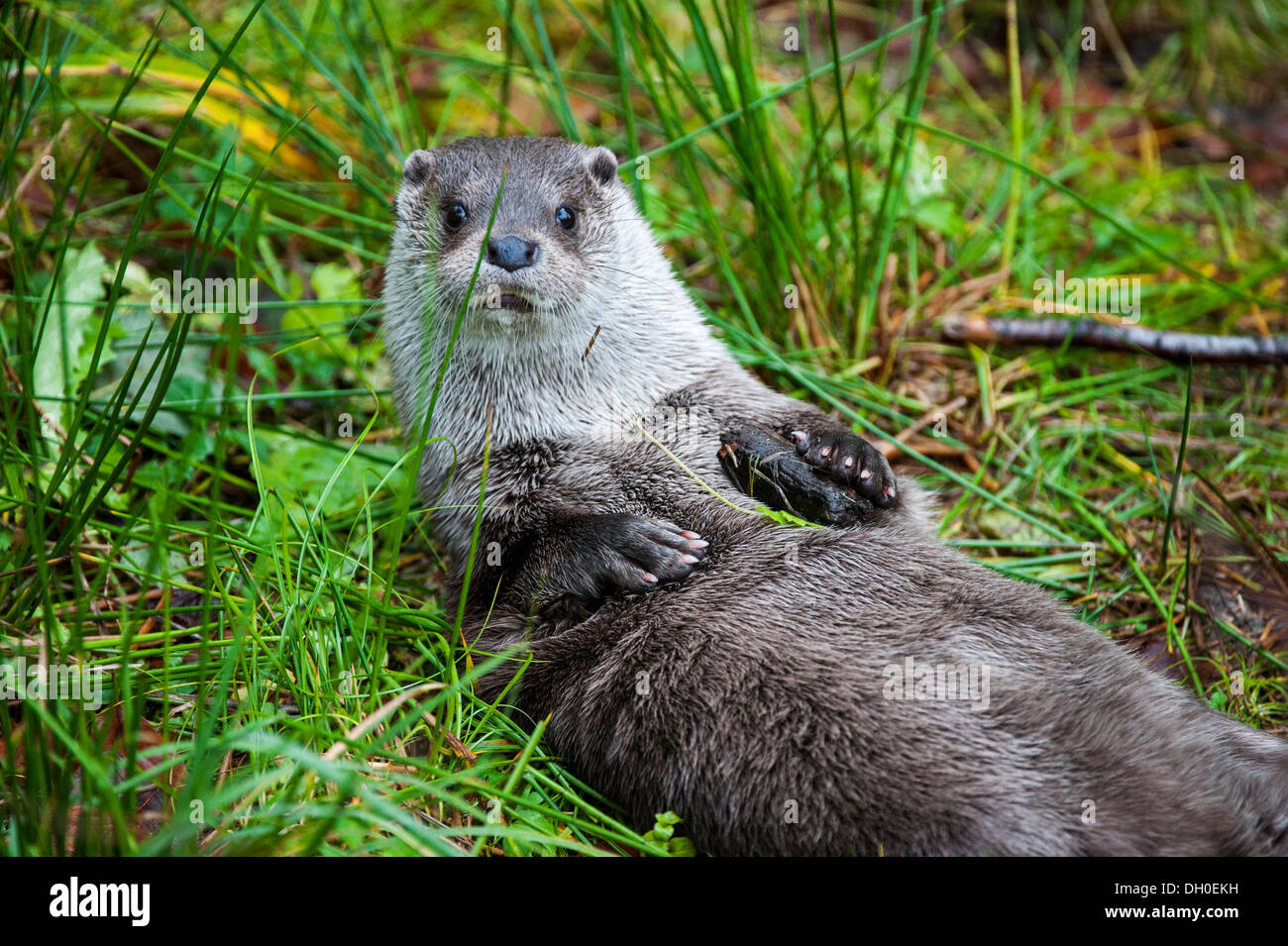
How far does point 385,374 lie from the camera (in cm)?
395

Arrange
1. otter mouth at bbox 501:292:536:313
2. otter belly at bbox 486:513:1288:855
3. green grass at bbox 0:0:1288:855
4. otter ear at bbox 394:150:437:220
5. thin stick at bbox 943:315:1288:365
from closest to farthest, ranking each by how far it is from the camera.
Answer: otter belly at bbox 486:513:1288:855, green grass at bbox 0:0:1288:855, otter mouth at bbox 501:292:536:313, otter ear at bbox 394:150:437:220, thin stick at bbox 943:315:1288:365

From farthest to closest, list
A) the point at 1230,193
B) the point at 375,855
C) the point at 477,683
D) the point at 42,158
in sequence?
1. the point at 1230,193
2. the point at 42,158
3. the point at 477,683
4. the point at 375,855

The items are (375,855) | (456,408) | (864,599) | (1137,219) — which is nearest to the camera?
(375,855)

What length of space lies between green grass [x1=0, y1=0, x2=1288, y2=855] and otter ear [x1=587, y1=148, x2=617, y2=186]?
0.41 meters

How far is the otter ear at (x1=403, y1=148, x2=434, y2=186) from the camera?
3.10 metres

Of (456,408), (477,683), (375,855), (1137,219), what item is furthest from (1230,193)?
(375,855)

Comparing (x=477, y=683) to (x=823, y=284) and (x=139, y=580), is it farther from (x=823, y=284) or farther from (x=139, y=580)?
(x=823, y=284)

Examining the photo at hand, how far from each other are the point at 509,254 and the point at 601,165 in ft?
2.24

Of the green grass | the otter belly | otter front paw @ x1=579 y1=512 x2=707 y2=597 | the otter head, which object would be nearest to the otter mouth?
the otter head

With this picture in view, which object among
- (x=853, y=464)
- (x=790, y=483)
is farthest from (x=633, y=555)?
(x=853, y=464)

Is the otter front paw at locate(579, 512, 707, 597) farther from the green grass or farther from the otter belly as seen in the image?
the green grass

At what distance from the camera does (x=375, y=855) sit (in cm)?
210

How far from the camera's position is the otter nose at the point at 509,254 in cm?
264
